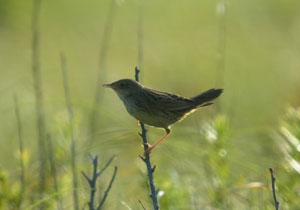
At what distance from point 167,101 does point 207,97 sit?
310mm

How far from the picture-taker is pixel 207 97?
18.7 ft

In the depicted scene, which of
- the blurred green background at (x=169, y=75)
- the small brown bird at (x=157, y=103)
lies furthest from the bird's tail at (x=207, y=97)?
the blurred green background at (x=169, y=75)

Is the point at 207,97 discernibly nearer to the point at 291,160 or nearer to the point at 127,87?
the point at 127,87

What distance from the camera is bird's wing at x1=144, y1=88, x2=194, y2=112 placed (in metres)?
5.69

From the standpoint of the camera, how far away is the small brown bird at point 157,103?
18.3 feet

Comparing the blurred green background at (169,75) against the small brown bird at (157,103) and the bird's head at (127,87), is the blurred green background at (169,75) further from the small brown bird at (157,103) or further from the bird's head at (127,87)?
the bird's head at (127,87)

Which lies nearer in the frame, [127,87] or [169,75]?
[127,87]

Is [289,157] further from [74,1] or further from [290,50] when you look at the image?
[74,1]

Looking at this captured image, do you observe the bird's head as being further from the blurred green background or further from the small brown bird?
the blurred green background

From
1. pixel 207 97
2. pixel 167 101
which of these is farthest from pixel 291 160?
pixel 167 101

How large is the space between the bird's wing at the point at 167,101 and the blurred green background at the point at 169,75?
0.31 metres

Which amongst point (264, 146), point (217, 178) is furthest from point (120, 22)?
point (217, 178)

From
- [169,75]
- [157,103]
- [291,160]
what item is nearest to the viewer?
[291,160]

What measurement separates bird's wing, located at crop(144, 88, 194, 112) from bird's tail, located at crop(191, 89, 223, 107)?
0.24 feet
